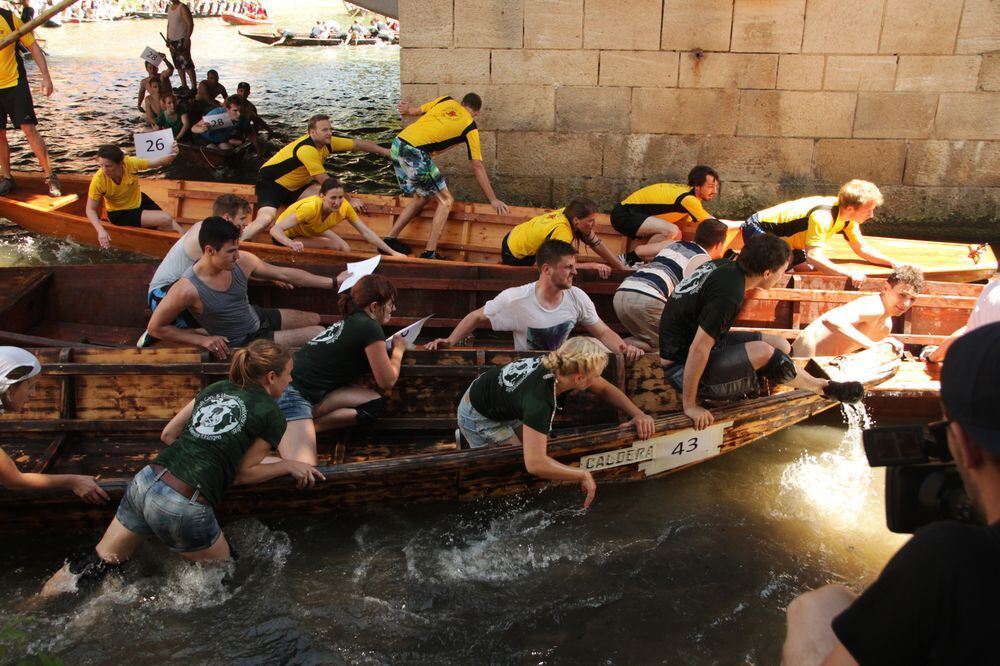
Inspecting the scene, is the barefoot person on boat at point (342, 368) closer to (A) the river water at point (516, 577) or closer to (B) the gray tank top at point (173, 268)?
(A) the river water at point (516, 577)

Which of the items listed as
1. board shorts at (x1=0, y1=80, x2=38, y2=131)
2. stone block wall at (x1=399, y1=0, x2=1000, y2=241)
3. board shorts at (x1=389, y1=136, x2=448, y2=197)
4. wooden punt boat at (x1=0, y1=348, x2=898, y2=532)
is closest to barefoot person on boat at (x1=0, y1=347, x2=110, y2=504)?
wooden punt boat at (x1=0, y1=348, x2=898, y2=532)

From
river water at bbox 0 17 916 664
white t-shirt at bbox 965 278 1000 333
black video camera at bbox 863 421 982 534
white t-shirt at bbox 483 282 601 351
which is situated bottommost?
river water at bbox 0 17 916 664

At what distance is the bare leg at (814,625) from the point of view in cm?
202

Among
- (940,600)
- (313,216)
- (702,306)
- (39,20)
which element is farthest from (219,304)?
(940,600)

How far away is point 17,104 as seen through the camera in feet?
32.2

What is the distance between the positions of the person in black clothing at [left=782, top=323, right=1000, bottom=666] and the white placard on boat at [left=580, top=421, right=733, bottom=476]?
360 cm

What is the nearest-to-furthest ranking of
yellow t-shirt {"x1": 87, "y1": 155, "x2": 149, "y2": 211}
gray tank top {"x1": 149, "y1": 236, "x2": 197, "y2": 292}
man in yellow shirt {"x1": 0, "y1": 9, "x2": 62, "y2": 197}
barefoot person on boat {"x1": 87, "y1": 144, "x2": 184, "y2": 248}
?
gray tank top {"x1": 149, "y1": 236, "x2": 197, "y2": 292}
barefoot person on boat {"x1": 87, "y1": 144, "x2": 184, "y2": 248}
yellow t-shirt {"x1": 87, "y1": 155, "x2": 149, "y2": 211}
man in yellow shirt {"x1": 0, "y1": 9, "x2": 62, "y2": 197}

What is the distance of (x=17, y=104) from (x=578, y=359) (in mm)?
8877

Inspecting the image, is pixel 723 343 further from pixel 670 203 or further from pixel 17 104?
pixel 17 104

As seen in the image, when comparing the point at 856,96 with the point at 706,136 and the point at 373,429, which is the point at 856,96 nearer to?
the point at 706,136

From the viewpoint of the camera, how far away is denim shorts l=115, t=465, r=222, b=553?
4.15m

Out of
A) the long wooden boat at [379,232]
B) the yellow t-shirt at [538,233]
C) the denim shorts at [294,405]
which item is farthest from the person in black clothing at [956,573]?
the long wooden boat at [379,232]

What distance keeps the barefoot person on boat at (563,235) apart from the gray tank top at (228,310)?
2350 millimetres

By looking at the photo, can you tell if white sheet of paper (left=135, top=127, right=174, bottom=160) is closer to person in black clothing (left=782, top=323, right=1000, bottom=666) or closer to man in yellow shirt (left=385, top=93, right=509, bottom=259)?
man in yellow shirt (left=385, top=93, right=509, bottom=259)
